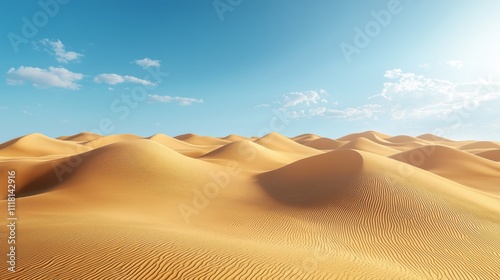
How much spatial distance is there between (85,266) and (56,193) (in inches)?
508

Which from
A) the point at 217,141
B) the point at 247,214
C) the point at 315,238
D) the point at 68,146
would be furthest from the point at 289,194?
the point at 217,141

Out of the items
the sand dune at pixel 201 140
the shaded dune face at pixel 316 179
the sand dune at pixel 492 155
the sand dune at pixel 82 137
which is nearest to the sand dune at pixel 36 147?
the sand dune at pixel 201 140

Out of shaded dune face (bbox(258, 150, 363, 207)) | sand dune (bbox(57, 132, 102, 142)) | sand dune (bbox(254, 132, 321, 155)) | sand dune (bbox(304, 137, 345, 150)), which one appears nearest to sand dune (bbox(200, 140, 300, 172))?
shaded dune face (bbox(258, 150, 363, 207))

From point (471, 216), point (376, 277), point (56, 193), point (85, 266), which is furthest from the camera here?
point (56, 193)

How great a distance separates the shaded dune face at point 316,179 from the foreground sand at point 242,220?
101 mm

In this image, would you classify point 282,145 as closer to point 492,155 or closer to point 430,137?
point 492,155

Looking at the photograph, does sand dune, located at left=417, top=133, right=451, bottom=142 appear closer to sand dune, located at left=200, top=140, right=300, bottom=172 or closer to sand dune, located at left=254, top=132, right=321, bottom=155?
sand dune, located at left=254, top=132, right=321, bottom=155

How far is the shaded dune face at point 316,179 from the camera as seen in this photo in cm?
1947

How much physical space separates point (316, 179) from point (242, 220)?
9.17m

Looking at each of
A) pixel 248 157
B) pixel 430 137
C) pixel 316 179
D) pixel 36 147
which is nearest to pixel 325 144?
pixel 248 157

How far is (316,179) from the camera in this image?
2292 centimetres

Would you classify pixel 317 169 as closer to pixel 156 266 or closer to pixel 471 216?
pixel 471 216

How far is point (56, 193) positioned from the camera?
17.5 metres

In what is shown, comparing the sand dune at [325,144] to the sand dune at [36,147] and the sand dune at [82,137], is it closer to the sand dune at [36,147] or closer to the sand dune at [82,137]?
the sand dune at [36,147]
